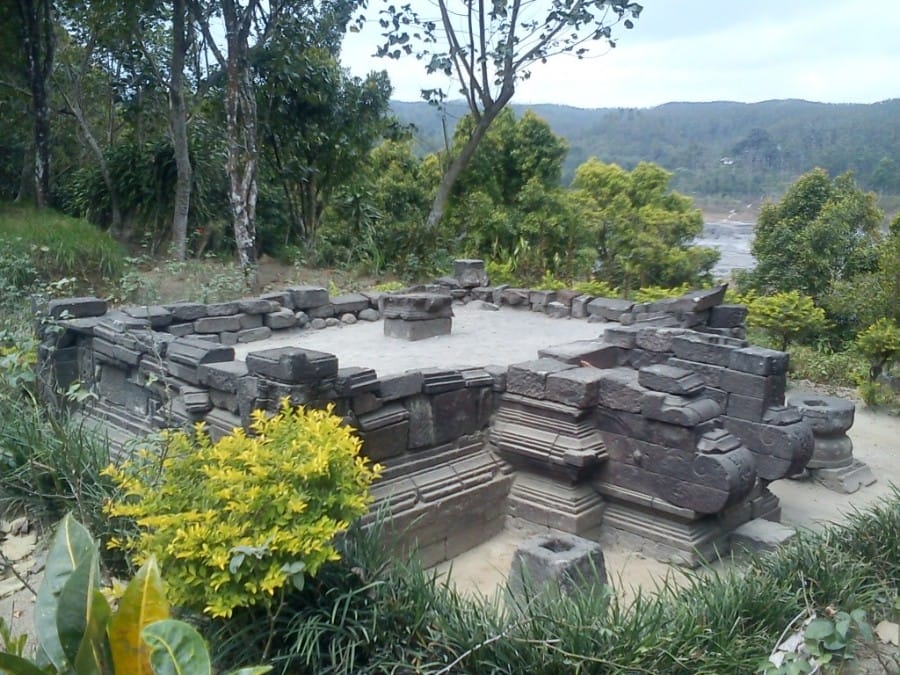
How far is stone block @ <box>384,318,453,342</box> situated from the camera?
7.62 metres

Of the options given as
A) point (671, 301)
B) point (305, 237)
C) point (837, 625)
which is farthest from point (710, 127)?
point (837, 625)

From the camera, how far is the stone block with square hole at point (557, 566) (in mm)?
3873

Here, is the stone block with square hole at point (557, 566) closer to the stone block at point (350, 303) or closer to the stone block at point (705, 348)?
the stone block at point (705, 348)

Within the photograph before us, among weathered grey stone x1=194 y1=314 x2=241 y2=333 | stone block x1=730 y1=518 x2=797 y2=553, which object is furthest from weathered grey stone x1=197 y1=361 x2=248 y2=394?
stone block x1=730 y1=518 x2=797 y2=553

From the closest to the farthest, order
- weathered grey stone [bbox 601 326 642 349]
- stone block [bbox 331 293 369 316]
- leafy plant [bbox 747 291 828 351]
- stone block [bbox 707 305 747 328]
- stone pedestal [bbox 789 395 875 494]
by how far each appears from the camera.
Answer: weathered grey stone [bbox 601 326 642 349] → stone pedestal [bbox 789 395 875 494] → stone block [bbox 707 305 747 328] → stone block [bbox 331 293 369 316] → leafy plant [bbox 747 291 828 351]

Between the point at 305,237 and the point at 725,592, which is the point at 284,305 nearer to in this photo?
the point at 725,592

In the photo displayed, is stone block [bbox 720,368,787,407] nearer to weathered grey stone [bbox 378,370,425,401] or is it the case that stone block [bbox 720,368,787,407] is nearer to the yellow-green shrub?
weathered grey stone [bbox 378,370,425,401]

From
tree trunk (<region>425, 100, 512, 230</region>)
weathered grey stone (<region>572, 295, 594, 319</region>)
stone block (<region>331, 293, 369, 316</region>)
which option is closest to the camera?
stone block (<region>331, 293, 369, 316</region>)

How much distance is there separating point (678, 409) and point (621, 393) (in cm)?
43

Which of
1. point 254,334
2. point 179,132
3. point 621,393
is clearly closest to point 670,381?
point 621,393

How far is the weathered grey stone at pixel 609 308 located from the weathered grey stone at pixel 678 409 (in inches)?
125

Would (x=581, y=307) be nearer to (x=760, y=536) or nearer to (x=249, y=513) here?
(x=760, y=536)

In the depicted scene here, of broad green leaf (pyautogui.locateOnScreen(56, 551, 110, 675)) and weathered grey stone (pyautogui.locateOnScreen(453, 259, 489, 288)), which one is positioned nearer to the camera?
broad green leaf (pyautogui.locateOnScreen(56, 551, 110, 675))

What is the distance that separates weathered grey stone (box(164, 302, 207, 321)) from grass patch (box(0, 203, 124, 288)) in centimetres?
269
